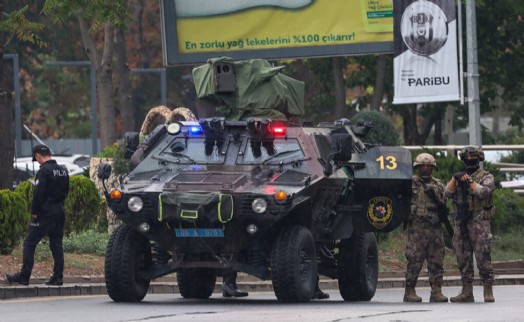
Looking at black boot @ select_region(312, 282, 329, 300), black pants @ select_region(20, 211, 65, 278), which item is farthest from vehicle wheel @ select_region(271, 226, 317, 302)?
black pants @ select_region(20, 211, 65, 278)

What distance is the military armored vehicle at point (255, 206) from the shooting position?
16625 millimetres

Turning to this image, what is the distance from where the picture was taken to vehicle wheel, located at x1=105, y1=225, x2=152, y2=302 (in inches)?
671

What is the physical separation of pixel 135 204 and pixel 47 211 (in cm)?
295

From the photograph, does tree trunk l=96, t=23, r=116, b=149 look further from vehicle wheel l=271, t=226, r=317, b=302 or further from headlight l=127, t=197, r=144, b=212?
vehicle wheel l=271, t=226, r=317, b=302

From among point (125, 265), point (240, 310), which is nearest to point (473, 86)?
point (125, 265)

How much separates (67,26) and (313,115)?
1459 centimetres

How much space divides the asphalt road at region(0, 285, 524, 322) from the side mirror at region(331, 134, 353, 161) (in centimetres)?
163

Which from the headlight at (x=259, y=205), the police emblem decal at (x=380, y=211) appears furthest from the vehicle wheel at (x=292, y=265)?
the police emblem decal at (x=380, y=211)

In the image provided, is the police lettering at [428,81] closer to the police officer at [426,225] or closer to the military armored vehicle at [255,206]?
the military armored vehicle at [255,206]

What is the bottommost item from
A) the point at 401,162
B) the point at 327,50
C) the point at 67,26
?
the point at 401,162

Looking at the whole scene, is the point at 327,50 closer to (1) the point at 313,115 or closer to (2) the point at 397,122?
(1) the point at 313,115

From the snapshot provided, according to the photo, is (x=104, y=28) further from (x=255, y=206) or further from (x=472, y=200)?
(x=255, y=206)

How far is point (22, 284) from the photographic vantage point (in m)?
19.2

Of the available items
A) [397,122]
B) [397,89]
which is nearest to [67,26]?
[397,122]
